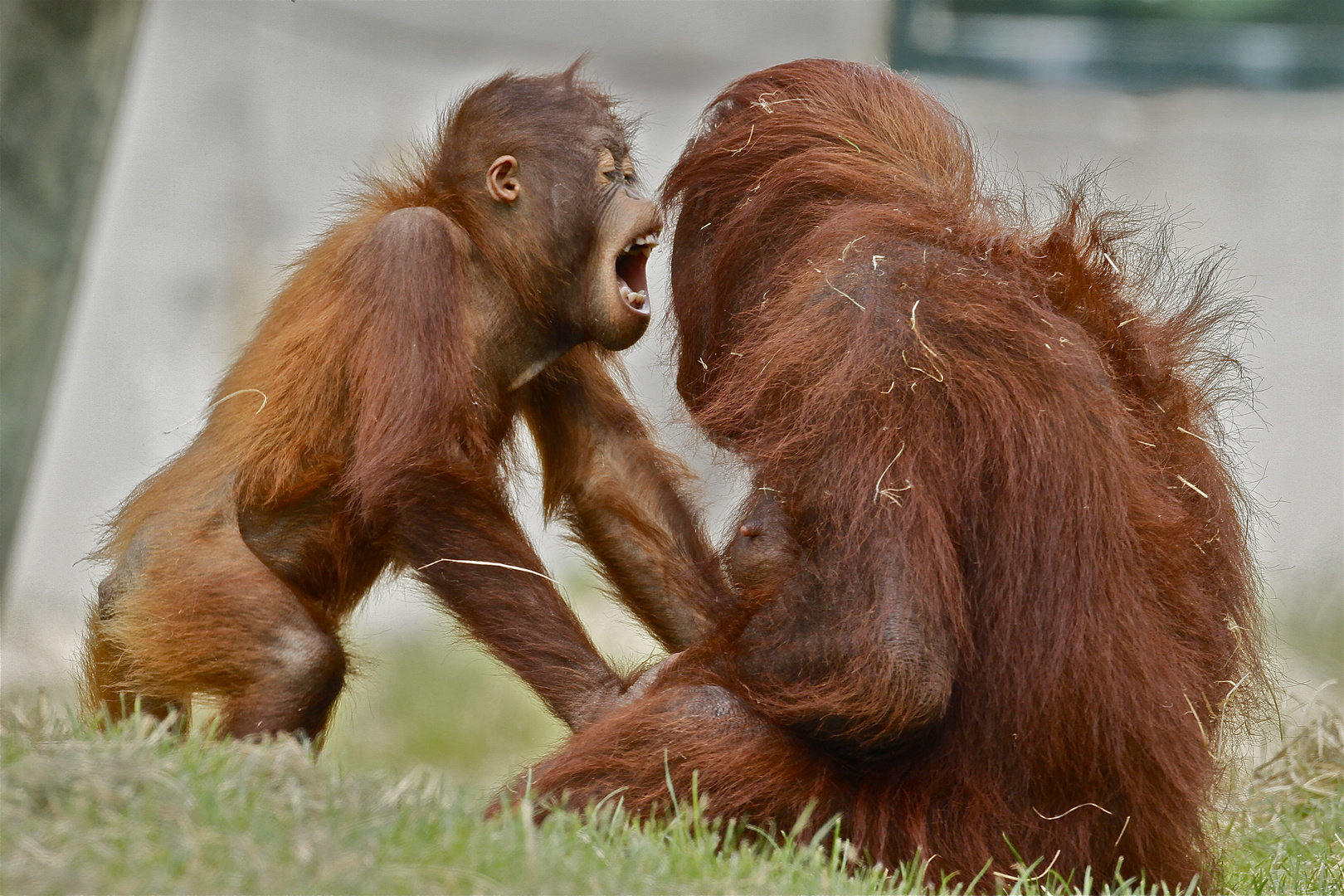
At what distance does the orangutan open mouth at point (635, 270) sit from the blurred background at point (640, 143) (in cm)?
484

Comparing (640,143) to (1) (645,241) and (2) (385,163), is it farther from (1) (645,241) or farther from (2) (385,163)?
(1) (645,241)

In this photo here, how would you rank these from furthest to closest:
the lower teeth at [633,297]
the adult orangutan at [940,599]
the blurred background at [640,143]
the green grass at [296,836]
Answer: the blurred background at [640,143]
the lower teeth at [633,297]
the adult orangutan at [940,599]
the green grass at [296,836]

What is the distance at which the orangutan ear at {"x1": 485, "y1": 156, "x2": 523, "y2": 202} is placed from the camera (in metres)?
3.61

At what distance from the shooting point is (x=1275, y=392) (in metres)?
10.3

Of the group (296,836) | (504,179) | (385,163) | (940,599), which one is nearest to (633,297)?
(504,179)

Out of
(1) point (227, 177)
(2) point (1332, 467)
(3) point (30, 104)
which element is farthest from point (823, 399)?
(1) point (227, 177)

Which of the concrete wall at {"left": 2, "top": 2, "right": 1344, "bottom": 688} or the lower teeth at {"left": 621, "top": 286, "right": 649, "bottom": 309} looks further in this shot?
the concrete wall at {"left": 2, "top": 2, "right": 1344, "bottom": 688}

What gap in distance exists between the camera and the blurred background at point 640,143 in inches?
390

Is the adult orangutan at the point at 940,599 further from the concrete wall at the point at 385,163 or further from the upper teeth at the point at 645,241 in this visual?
the concrete wall at the point at 385,163

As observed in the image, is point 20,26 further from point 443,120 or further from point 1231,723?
point 1231,723

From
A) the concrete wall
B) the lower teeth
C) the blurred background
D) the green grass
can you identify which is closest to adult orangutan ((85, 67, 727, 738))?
the lower teeth

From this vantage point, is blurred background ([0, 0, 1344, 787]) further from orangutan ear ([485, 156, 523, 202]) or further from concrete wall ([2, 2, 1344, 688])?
orangutan ear ([485, 156, 523, 202])

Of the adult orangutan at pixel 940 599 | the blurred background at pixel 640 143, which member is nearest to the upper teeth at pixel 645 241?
the adult orangutan at pixel 940 599

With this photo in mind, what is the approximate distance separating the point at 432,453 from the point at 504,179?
0.93 metres
